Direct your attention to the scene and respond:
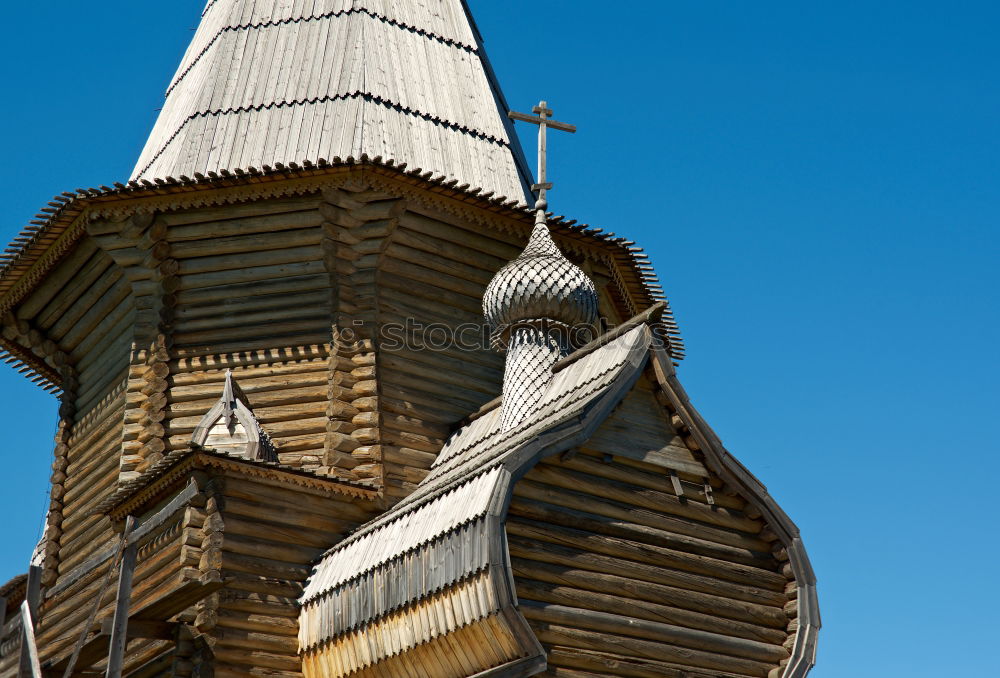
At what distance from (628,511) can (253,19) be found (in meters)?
8.31

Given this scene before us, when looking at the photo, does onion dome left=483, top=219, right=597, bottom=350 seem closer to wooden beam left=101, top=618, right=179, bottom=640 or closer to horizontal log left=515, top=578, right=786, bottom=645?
horizontal log left=515, top=578, right=786, bottom=645

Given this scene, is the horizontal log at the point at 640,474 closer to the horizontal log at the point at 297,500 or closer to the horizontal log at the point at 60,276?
the horizontal log at the point at 297,500

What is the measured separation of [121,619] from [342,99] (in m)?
6.67

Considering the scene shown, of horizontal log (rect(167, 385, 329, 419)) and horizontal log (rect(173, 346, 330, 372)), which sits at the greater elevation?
horizontal log (rect(173, 346, 330, 372))

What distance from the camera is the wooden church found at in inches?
426

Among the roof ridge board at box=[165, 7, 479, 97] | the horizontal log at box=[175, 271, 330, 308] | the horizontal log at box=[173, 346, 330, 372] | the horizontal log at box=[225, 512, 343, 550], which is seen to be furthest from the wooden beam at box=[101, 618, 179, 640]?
the roof ridge board at box=[165, 7, 479, 97]

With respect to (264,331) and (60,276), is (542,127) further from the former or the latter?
(60,276)

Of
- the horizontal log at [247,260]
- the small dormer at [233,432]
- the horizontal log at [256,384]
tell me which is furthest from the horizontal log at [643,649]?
the horizontal log at [247,260]

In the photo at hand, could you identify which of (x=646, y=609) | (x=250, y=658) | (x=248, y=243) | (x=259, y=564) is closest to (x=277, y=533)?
(x=259, y=564)

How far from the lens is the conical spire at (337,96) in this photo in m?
15.1

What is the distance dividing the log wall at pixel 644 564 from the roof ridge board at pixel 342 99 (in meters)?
4.96

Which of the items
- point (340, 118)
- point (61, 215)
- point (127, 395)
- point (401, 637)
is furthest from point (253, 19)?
point (401, 637)

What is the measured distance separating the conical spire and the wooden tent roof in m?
3.85

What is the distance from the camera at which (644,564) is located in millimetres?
11156
